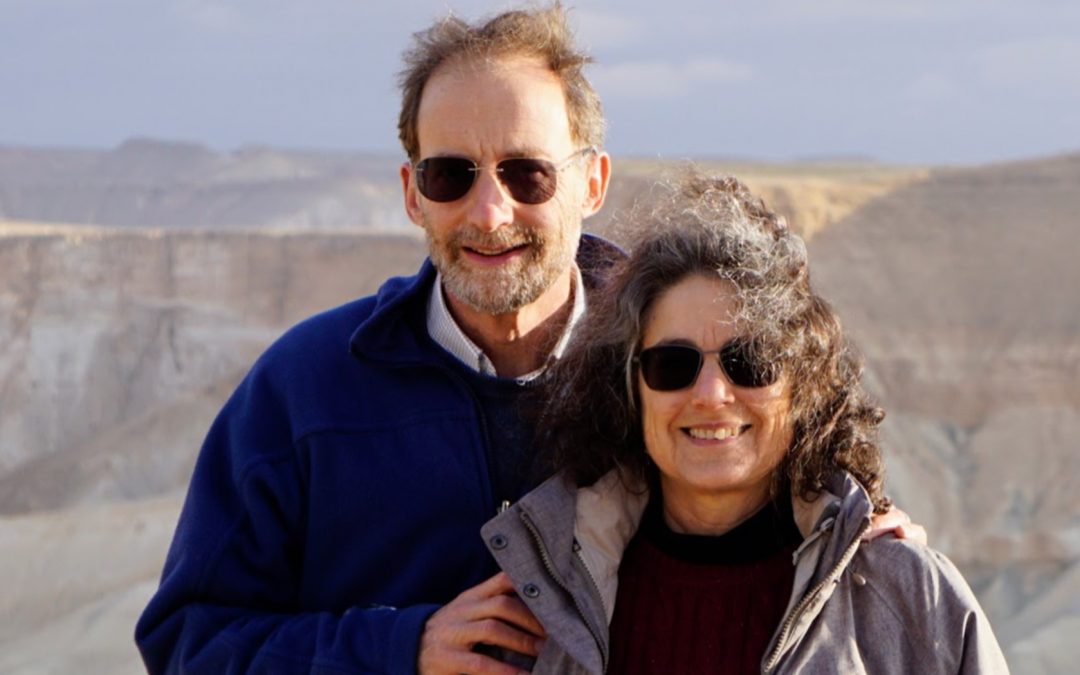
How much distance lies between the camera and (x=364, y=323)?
3.43m

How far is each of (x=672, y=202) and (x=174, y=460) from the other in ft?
80.4

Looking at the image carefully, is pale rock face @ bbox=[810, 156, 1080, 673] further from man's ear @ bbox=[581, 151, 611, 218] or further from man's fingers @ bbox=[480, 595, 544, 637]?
man's fingers @ bbox=[480, 595, 544, 637]

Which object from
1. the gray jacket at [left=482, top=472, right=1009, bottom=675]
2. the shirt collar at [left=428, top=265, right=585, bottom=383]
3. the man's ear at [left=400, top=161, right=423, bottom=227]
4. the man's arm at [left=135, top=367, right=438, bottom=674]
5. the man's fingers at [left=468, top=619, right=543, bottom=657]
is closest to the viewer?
the gray jacket at [left=482, top=472, right=1009, bottom=675]

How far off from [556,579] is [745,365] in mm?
519

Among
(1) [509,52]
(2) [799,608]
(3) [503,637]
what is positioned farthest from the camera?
(1) [509,52]

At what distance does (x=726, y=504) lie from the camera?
117 inches

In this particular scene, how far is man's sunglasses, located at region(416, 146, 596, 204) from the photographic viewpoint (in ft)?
11.0

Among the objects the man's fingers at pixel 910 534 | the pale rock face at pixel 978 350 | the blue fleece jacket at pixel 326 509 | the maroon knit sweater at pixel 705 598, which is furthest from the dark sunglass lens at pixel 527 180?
the pale rock face at pixel 978 350

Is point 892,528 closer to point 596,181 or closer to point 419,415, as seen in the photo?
point 419,415

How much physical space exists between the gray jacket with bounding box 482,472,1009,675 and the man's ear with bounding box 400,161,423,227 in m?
0.81

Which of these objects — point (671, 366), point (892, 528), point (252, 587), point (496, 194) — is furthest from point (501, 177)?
point (892, 528)

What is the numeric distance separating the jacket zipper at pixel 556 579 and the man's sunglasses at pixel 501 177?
71cm

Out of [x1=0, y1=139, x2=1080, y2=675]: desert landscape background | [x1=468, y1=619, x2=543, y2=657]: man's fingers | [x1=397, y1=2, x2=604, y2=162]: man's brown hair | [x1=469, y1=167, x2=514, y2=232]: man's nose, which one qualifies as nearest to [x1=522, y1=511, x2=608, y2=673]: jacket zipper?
[x1=468, y1=619, x2=543, y2=657]: man's fingers

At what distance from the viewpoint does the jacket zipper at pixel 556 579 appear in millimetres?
2887
